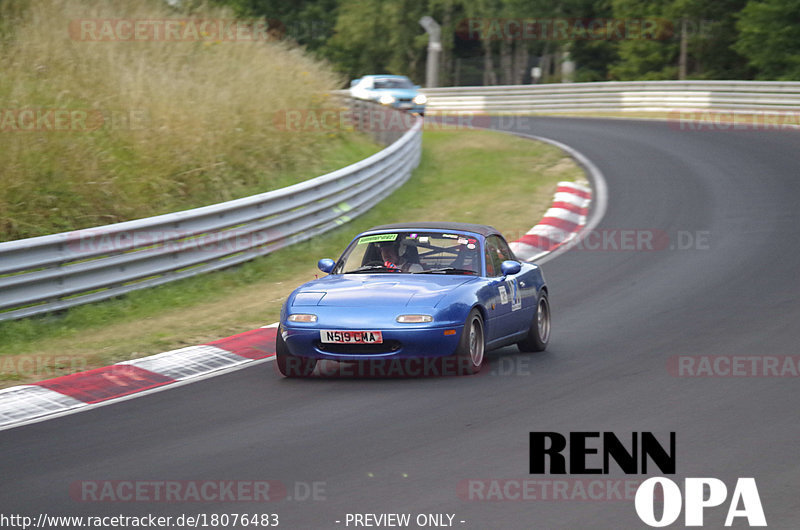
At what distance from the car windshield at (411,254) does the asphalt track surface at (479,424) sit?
97 centimetres

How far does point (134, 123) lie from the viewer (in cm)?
1739

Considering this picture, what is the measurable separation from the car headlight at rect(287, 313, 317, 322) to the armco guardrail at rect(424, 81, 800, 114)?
27195mm

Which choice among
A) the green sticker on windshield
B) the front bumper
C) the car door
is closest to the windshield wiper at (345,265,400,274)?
the green sticker on windshield

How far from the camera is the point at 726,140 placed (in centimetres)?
2727

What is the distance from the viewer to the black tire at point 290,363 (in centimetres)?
901

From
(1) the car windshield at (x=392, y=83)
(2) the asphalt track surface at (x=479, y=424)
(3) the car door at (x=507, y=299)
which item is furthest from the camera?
(1) the car windshield at (x=392, y=83)

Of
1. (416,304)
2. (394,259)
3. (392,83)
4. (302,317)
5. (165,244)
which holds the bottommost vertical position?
(165,244)

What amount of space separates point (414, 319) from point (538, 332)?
6.94 feet

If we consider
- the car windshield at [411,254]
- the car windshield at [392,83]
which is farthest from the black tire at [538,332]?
the car windshield at [392,83]

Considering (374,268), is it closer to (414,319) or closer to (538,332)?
(414,319)

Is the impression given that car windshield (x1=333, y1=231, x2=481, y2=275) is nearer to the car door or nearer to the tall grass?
the car door

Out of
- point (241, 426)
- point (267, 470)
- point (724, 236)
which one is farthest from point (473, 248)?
point (724, 236)

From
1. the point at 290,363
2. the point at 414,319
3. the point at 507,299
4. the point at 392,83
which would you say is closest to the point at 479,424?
the point at 414,319

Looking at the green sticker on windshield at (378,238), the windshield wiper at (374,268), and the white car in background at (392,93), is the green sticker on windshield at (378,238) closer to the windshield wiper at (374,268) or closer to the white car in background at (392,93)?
the windshield wiper at (374,268)
